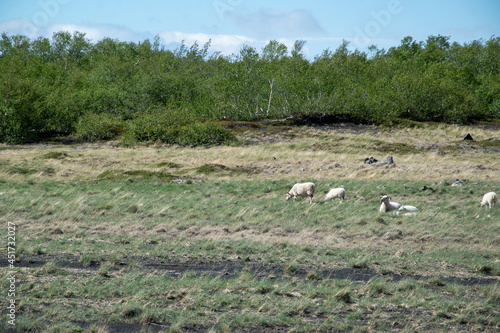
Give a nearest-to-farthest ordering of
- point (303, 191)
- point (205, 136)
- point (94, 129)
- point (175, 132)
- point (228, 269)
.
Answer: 1. point (228, 269)
2. point (303, 191)
3. point (205, 136)
4. point (175, 132)
5. point (94, 129)

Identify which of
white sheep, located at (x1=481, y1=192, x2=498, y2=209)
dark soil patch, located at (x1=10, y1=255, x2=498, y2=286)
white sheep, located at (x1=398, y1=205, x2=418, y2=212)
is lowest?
dark soil patch, located at (x1=10, y1=255, x2=498, y2=286)

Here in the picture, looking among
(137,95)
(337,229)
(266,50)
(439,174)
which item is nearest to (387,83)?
(266,50)

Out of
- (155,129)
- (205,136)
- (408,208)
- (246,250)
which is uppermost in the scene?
(155,129)

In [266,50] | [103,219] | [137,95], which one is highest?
[266,50]

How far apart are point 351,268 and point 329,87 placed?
46197 millimetres

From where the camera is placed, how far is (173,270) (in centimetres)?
1063

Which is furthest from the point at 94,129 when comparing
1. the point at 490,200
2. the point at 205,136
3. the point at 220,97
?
the point at 490,200

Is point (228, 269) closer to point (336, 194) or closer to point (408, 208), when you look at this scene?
point (408, 208)

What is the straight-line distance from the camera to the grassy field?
8125mm

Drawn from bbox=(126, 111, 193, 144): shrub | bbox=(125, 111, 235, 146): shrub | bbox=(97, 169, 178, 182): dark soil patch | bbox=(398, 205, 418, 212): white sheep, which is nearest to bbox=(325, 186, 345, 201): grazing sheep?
bbox=(398, 205, 418, 212): white sheep

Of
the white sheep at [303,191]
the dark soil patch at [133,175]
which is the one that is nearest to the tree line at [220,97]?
the dark soil patch at [133,175]

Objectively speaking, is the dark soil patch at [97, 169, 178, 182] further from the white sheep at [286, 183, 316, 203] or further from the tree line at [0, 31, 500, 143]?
the tree line at [0, 31, 500, 143]

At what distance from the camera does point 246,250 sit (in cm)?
1245

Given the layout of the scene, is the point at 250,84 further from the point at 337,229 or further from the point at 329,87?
the point at 337,229
